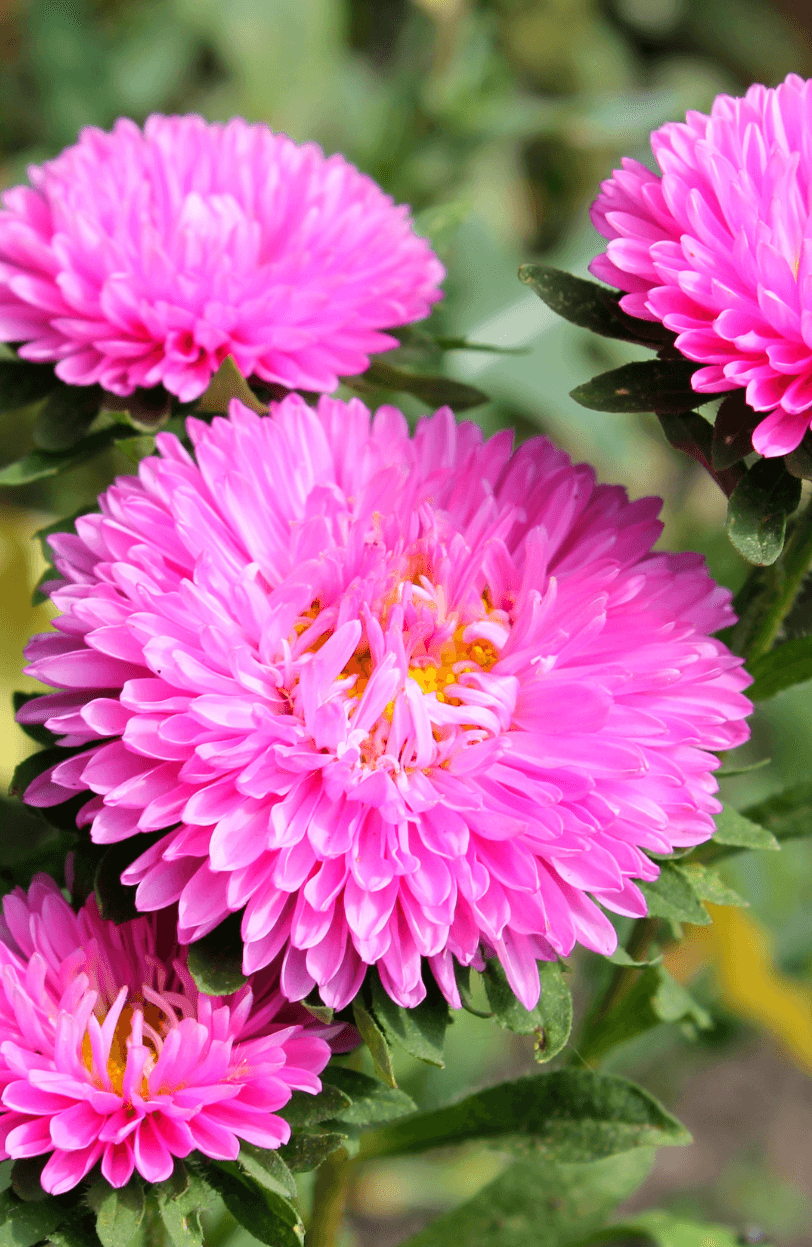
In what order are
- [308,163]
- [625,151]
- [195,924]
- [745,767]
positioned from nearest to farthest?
[195,924], [745,767], [308,163], [625,151]

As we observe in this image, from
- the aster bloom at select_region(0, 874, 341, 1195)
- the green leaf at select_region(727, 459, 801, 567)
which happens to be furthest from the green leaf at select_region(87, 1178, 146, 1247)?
the green leaf at select_region(727, 459, 801, 567)

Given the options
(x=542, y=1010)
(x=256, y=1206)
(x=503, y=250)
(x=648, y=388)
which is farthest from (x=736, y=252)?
(x=503, y=250)

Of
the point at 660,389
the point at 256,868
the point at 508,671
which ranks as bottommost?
the point at 256,868

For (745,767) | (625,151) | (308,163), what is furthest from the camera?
(625,151)

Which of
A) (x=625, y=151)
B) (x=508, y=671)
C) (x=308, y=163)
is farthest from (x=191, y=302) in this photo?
(x=625, y=151)

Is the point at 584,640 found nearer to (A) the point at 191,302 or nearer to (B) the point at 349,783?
(B) the point at 349,783

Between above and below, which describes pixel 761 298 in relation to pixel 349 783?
above

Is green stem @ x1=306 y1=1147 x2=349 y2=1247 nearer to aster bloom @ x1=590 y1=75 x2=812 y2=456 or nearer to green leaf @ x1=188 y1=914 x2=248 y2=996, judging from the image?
green leaf @ x1=188 y1=914 x2=248 y2=996
